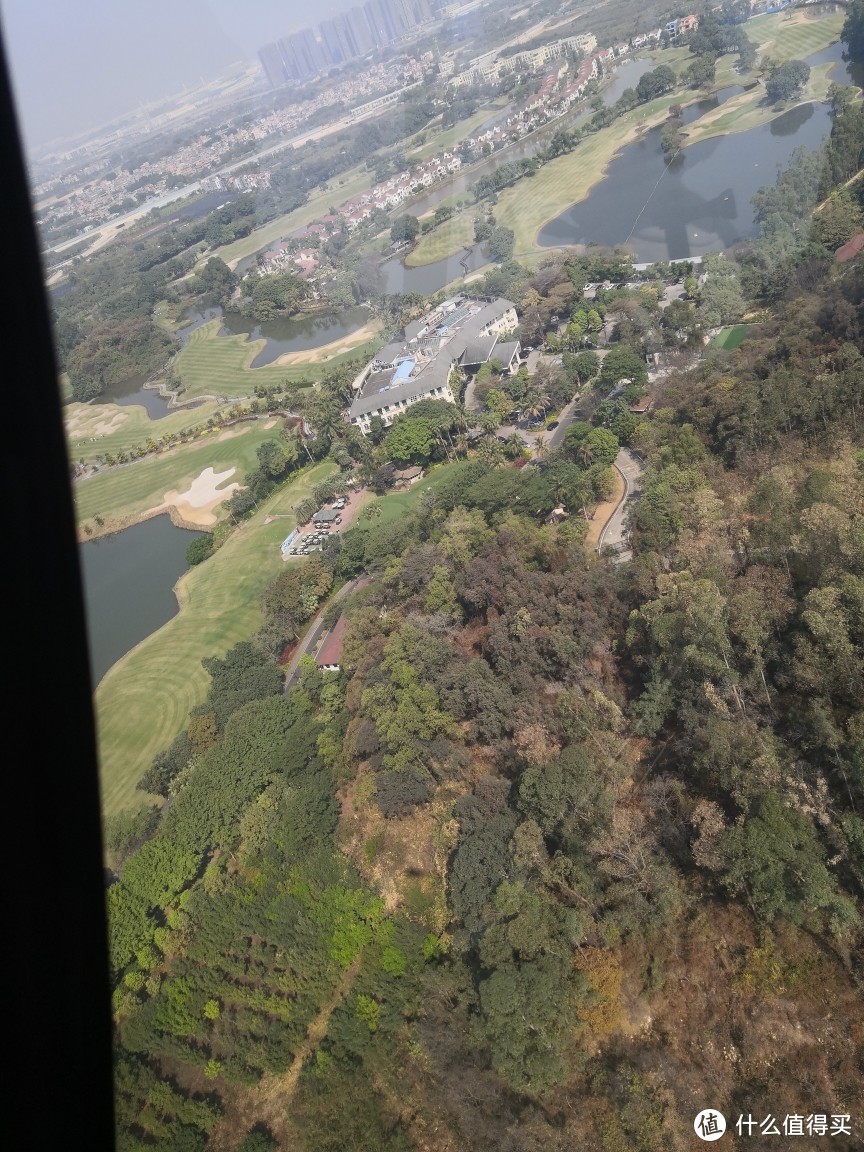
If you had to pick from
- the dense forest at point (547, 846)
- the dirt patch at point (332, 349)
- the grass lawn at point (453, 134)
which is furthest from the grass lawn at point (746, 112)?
the dense forest at point (547, 846)

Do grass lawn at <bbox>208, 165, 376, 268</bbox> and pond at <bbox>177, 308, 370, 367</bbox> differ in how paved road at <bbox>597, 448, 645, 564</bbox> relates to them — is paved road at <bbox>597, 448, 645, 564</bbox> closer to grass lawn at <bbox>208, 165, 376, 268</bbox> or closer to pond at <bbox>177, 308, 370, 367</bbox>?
pond at <bbox>177, 308, 370, 367</bbox>

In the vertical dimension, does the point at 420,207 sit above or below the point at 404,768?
above

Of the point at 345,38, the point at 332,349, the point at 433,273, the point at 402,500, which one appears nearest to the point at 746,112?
the point at 433,273

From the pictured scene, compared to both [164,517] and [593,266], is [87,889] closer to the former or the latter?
[164,517]

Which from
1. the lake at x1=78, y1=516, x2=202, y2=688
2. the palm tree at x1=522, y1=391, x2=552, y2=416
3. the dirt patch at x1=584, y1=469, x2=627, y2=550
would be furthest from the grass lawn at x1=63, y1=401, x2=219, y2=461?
the dirt patch at x1=584, y1=469, x2=627, y2=550

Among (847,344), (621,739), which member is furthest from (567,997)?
(847,344)

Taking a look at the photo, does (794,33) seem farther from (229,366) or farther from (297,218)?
(229,366)
